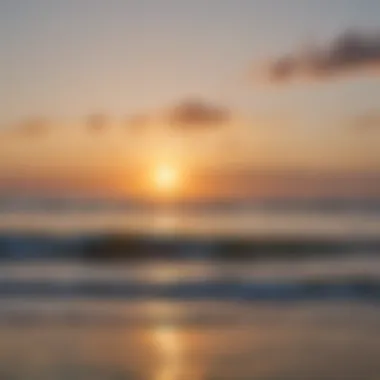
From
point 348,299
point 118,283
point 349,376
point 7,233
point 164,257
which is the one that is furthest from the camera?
point 7,233

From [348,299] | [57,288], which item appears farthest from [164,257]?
[348,299]

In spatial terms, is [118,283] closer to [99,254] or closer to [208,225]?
[99,254]

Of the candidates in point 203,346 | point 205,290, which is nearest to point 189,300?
point 205,290

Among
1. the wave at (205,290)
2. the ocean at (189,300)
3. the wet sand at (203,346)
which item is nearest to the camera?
the wet sand at (203,346)

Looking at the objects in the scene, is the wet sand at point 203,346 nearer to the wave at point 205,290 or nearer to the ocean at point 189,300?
the ocean at point 189,300

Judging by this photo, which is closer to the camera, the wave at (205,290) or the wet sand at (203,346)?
the wet sand at (203,346)

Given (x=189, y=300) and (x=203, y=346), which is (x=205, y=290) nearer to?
(x=189, y=300)

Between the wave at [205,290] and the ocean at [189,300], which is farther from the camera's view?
the wave at [205,290]

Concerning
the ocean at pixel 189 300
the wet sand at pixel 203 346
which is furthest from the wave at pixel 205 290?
the wet sand at pixel 203 346

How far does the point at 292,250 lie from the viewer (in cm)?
1217

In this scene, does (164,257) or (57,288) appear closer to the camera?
(57,288)

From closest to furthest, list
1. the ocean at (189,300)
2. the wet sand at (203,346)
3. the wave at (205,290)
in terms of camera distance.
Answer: the wet sand at (203,346) < the ocean at (189,300) < the wave at (205,290)

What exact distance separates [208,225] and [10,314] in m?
8.35

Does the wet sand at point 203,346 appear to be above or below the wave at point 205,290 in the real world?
below
